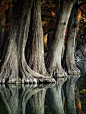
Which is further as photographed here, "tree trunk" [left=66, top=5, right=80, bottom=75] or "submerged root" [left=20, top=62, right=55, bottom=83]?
"tree trunk" [left=66, top=5, right=80, bottom=75]

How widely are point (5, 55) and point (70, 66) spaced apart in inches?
277

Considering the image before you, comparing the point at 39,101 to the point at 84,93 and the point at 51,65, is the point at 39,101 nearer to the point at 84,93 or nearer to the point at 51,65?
the point at 84,93

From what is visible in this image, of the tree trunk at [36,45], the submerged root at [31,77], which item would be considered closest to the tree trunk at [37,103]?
the submerged root at [31,77]

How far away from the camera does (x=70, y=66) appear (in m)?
19.2

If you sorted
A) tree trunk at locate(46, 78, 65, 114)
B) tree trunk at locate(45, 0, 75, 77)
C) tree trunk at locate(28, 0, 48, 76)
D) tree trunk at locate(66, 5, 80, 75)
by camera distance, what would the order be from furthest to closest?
tree trunk at locate(66, 5, 80, 75) < tree trunk at locate(45, 0, 75, 77) < tree trunk at locate(28, 0, 48, 76) < tree trunk at locate(46, 78, 65, 114)

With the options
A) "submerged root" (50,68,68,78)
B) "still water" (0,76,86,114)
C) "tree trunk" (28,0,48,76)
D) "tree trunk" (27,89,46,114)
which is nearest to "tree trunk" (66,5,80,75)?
"submerged root" (50,68,68,78)

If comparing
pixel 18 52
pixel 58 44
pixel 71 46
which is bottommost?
pixel 71 46

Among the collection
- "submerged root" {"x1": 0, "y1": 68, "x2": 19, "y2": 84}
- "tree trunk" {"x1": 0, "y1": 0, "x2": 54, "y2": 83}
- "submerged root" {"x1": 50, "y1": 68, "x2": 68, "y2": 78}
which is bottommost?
"submerged root" {"x1": 50, "y1": 68, "x2": 68, "y2": 78}

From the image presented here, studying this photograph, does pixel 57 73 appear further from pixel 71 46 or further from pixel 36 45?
pixel 71 46

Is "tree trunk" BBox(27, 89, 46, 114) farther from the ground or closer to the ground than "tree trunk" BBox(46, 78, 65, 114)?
farther from the ground

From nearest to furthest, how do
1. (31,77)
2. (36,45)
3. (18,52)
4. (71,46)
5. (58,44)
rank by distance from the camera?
(31,77)
(18,52)
(36,45)
(58,44)
(71,46)

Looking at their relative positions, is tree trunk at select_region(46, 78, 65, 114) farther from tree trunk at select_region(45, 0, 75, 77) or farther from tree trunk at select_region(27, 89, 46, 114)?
tree trunk at select_region(45, 0, 75, 77)

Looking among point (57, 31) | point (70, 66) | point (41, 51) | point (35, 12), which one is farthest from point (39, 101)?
point (70, 66)

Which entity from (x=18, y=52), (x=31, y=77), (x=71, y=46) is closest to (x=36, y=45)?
(x=18, y=52)
